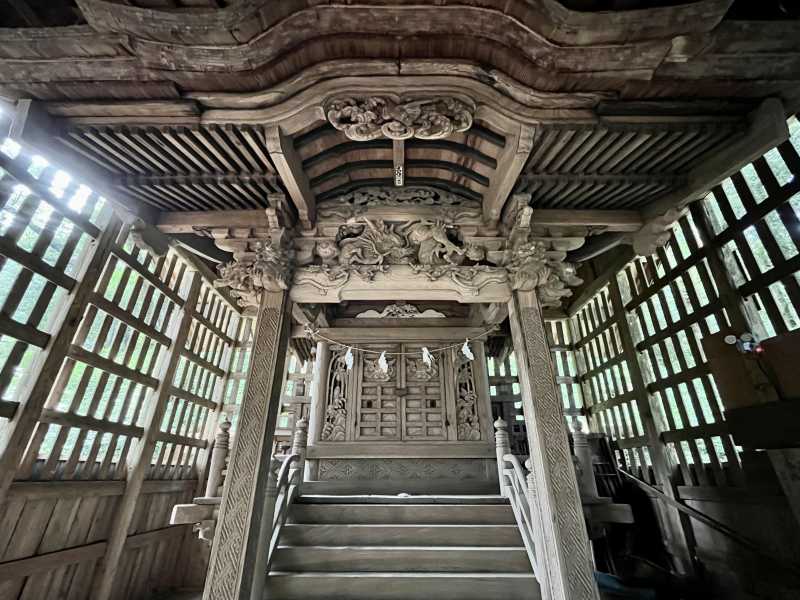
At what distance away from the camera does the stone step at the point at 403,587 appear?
3.54 metres

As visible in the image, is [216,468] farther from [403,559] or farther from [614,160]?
[614,160]

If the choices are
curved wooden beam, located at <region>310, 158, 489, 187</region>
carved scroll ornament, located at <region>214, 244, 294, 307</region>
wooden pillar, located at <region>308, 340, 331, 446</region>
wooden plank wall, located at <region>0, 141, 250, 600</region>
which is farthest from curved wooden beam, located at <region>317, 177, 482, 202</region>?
wooden pillar, located at <region>308, 340, 331, 446</region>

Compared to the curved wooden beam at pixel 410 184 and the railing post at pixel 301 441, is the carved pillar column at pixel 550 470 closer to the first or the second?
the curved wooden beam at pixel 410 184

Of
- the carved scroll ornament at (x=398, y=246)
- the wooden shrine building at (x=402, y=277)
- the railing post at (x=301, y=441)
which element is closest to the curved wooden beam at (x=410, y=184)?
the wooden shrine building at (x=402, y=277)

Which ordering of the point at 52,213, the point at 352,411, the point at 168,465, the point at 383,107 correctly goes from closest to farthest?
the point at 383,107, the point at 52,213, the point at 352,411, the point at 168,465

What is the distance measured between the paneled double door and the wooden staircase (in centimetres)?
184

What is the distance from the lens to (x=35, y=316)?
16.3 ft

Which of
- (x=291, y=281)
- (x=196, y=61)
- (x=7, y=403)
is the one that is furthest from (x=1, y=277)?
(x=196, y=61)

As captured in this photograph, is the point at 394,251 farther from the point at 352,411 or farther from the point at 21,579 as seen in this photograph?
the point at 21,579

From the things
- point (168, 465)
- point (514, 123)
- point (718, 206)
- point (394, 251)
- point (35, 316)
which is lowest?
point (168, 465)

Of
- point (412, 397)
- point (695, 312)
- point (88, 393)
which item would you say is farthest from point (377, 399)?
point (695, 312)

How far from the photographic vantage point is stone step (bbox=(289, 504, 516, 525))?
179 inches

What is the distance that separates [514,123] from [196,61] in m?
2.81

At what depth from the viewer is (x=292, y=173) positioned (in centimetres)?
379
